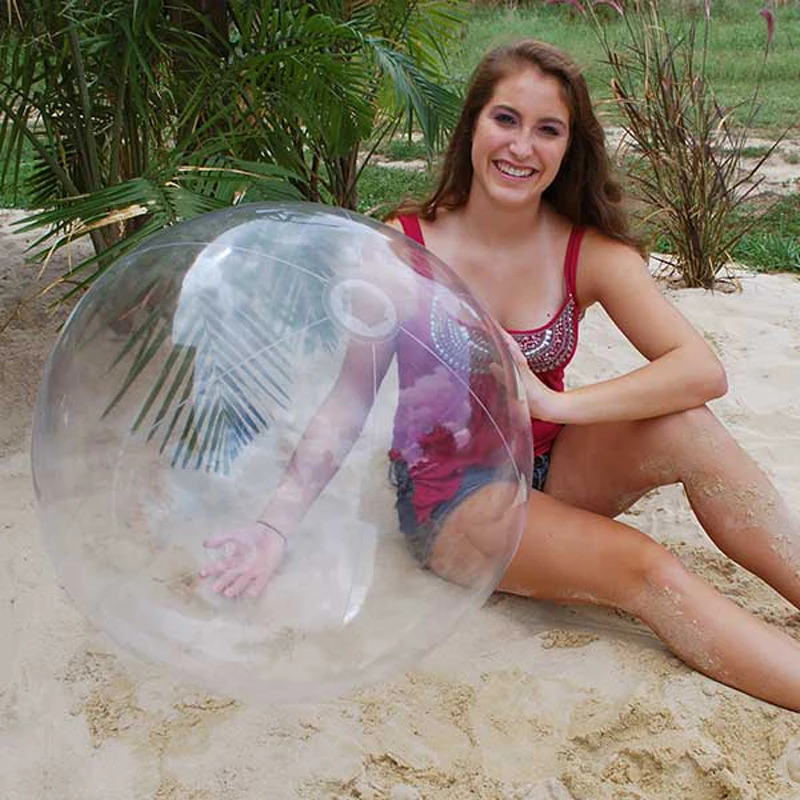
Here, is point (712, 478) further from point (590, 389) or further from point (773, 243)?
point (773, 243)

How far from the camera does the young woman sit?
1888mm

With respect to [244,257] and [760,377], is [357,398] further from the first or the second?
[760,377]

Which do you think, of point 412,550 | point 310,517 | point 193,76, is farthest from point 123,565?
point 193,76

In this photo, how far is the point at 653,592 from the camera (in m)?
1.90

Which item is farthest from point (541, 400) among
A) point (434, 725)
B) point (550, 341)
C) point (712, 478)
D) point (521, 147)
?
point (434, 725)

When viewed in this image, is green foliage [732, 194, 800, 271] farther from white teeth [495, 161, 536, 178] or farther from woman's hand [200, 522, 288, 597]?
woman's hand [200, 522, 288, 597]

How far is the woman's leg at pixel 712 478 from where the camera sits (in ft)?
6.41

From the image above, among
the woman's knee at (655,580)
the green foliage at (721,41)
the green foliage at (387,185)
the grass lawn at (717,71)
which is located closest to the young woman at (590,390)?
the woman's knee at (655,580)

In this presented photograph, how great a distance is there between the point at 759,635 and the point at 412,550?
29.6 inches

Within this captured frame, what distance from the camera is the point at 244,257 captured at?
1.38 meters

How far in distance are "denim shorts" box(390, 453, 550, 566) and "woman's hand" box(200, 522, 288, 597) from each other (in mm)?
148

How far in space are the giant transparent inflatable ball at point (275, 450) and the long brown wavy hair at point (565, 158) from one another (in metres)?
0.69

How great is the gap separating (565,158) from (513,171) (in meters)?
0.16

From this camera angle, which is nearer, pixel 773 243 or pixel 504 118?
pixel 504 118
